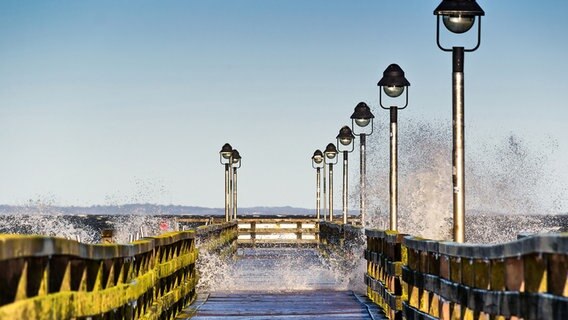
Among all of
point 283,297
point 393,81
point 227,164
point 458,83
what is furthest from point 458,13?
point 227,164

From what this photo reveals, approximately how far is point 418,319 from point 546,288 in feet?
20.7

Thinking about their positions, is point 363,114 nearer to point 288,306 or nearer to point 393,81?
point 393,81

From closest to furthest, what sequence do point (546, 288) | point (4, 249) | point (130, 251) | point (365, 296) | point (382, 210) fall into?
point (4, 249) → point (546, 288) → point (130, 251) → point (365, 296) → point (382, 210)

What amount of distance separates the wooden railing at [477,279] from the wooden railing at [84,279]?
2604 millimetres

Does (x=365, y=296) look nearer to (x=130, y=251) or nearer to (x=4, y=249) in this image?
(x=130, y=251)

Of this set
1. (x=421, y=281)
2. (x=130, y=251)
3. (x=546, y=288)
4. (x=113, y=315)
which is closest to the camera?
(x=546, y=288)

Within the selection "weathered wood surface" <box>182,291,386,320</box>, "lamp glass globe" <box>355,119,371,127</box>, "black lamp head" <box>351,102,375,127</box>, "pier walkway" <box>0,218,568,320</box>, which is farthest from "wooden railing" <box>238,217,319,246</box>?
"weathered wood surface" <box>182,291,386,320</box>

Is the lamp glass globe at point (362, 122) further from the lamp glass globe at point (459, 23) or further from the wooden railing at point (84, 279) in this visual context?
the lamp glass globe at point (459, 23)

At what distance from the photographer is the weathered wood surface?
1920 cm

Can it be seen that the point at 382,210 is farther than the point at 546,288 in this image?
Yes

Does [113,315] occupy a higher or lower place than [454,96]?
lower

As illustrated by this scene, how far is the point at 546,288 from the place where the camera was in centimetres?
816

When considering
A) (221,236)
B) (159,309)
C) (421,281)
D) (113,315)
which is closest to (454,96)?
(421,281)

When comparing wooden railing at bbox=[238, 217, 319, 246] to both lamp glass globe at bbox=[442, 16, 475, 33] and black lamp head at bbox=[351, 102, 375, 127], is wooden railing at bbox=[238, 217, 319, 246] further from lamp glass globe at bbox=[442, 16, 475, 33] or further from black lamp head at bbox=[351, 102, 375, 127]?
lamp glass globe at bbox=[442, 16, 475, 33]
